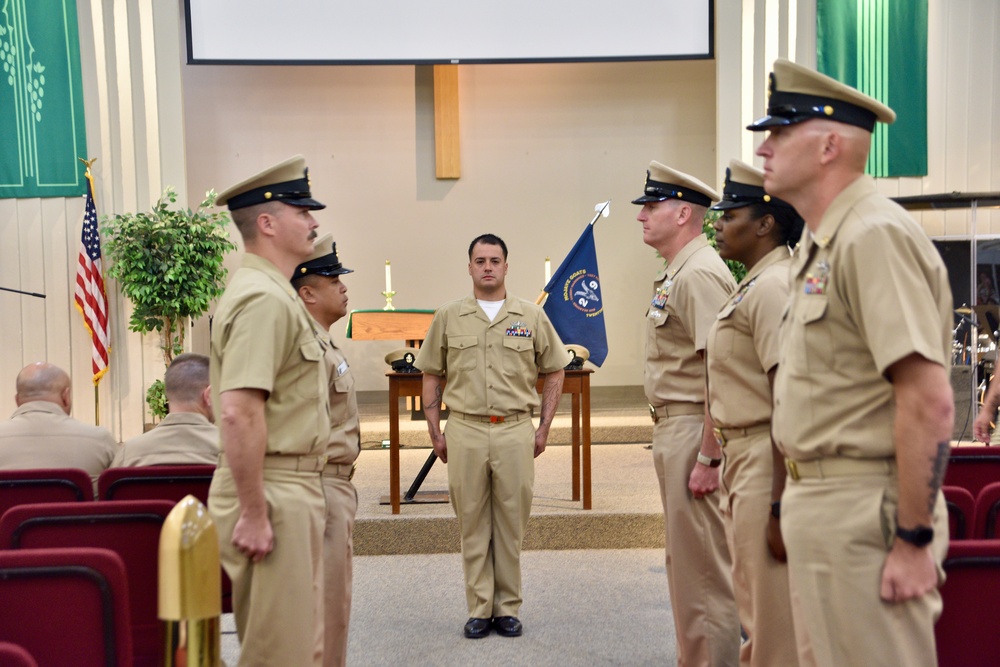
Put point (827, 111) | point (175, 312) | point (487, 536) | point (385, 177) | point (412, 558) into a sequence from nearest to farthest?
1. point (827, 111)
2. point (487, 536)
3. point (412, 558)
4. point (175, 312)
5. point (385, 177)

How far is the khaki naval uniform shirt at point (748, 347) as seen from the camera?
2227 mm

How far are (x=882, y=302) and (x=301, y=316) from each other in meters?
1.28

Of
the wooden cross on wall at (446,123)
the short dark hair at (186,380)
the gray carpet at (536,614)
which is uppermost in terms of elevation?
the wooden cross on wall at (446,123)

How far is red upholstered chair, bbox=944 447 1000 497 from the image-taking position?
2686 mm

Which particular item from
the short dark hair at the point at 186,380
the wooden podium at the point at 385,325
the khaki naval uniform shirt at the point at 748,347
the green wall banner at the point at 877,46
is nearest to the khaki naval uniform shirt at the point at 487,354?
the short dark hair at the point at 186,380

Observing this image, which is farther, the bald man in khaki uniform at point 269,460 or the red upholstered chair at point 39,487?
the red upholstered chair at point 39,487

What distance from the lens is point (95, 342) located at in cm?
728

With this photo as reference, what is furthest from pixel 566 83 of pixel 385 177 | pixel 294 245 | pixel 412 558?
pixel 294 245

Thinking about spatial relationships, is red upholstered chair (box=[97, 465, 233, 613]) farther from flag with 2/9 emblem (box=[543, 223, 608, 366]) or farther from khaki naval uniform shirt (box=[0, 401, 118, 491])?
flag with 2/9 emblem (box=[543, 223, 608, 366])

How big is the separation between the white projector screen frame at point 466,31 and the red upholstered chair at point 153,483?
599cm

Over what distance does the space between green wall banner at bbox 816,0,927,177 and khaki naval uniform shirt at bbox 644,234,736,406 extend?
566cm

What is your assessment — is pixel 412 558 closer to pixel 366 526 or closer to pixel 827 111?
pixel 366 526

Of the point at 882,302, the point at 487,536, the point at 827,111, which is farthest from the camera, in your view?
the point at 487,536

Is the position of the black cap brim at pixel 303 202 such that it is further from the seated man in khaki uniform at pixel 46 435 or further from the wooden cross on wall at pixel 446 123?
the wooden cross on wall at pixel 446 123
